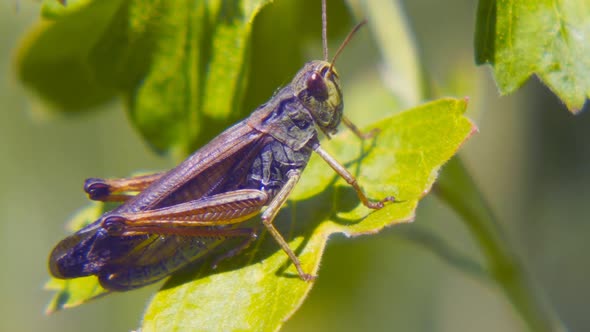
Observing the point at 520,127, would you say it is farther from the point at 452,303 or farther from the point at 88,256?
the point at 88,256

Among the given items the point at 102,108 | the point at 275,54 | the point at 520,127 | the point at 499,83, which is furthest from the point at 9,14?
the point at 499,83

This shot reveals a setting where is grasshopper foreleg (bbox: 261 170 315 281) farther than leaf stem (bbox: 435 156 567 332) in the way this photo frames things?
No

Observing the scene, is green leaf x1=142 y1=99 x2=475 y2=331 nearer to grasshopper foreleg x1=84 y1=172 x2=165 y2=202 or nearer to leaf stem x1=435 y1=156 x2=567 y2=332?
leaf stem x1=435 y1=156 x2=567 y2=332

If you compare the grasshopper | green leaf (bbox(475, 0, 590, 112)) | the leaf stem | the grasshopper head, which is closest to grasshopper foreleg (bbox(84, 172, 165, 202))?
the grasshopper

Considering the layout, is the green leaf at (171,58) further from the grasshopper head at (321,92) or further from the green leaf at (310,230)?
the green leaf at (310,230)

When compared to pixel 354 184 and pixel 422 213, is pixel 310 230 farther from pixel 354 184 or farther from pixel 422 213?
pixel 422 213

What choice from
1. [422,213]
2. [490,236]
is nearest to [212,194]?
[490,236]
